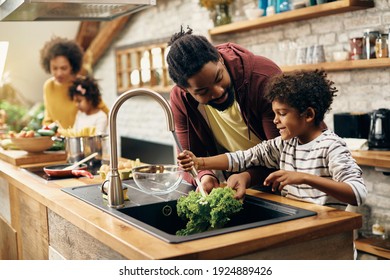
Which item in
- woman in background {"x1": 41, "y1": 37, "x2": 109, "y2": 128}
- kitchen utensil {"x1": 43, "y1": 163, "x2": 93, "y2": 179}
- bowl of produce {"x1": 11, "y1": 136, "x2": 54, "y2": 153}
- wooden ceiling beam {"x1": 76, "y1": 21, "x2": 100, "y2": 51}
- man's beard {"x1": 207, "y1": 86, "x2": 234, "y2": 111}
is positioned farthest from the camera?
wooden ceiling beam {"x1": 76, "y1": 21, "x2": 100, "y2": 51}

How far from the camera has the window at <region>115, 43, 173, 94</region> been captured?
596 centimetres

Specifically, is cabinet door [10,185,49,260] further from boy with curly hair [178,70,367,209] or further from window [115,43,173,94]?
window [115,43,173,94]

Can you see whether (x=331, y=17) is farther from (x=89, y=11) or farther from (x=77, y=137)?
(x=77, y=137)

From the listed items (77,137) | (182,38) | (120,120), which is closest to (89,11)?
(77,137)

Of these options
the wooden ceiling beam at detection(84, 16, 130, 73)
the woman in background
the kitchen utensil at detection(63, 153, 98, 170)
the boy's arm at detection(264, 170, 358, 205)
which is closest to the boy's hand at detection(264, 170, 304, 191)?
the boy's arm at detection(264, 170, 358, 205)

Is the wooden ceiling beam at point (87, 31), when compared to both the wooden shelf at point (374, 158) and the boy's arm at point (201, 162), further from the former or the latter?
the boy's arm at point (201, 162)

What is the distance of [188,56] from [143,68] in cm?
458

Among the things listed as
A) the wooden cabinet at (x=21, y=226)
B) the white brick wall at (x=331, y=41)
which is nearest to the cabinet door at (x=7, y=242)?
the wooden cabinet at (x=21, y=226)

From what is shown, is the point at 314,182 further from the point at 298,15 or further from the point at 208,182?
the point at 298,15

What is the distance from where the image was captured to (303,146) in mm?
1894

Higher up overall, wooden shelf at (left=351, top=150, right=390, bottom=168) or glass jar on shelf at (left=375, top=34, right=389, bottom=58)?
glass jar on shelf at (left=375, top=34, right=389, bottom=58)

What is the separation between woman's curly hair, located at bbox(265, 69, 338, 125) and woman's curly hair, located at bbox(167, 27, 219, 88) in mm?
255

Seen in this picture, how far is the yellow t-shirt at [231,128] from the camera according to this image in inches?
85.7
